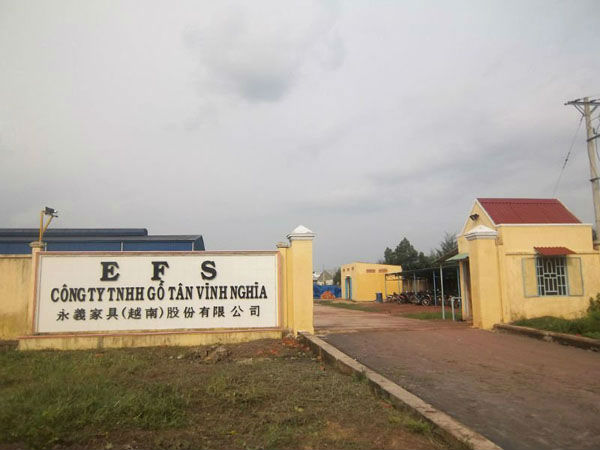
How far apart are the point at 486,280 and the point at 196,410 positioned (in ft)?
29.0

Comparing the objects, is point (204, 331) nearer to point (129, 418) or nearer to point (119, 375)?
point (119, 375)

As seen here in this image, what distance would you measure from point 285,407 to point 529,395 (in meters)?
2.98

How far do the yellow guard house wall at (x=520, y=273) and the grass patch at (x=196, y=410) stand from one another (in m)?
6.26

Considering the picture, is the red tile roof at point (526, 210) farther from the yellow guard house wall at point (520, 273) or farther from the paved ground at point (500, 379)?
the paved ground at point (500, 379)

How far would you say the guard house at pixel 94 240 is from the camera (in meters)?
26.1

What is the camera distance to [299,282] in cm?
1016

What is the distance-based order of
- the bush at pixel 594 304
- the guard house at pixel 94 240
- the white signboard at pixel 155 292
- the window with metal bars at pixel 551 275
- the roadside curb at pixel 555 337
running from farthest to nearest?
the guard house at pixel 94 240 → the window with metal bars at pixel 551 275 → the bush at pixel 594 304 → the white signboard at pixel 155 292 → the roadside curb at pixel 555 337

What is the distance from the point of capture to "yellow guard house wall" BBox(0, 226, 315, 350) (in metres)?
9.23

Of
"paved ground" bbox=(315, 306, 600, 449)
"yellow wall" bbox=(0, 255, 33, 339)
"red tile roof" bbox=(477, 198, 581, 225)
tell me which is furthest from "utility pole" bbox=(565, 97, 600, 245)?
"yellow wall" bbox=(0, 255, 33, 339)

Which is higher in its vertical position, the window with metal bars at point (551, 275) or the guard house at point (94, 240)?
the guard house at point (94, 240)

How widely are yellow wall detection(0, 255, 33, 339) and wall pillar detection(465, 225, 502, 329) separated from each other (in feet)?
33.8

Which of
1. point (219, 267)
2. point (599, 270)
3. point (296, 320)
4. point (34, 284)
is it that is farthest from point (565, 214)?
point (34, 284)

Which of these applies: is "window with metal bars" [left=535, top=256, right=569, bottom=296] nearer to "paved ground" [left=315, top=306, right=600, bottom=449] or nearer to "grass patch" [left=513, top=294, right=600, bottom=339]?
"grass patch" [left=513, top=294, right=600, bottom=339]

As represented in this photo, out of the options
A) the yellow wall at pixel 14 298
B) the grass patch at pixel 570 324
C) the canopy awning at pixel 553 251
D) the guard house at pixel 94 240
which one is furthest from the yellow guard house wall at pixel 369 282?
the yellow wall at pixel 14 298
